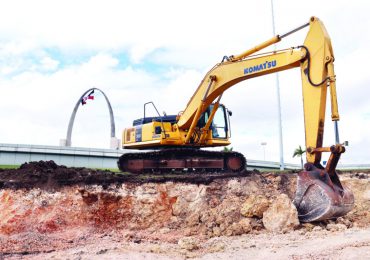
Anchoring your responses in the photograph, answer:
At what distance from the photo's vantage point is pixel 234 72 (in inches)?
505

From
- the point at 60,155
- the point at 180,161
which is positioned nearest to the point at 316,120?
the point at 180,161

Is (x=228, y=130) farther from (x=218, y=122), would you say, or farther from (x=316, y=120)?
(x=316, y=120)

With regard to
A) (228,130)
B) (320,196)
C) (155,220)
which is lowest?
(155,220)

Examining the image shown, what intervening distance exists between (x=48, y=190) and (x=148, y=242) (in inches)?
136

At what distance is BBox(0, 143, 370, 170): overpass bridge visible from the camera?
80.1ft

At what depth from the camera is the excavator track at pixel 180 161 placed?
50.3 ft

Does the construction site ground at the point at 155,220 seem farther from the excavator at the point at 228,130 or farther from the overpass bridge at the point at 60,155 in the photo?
the overpass bridge at the point at 60,155

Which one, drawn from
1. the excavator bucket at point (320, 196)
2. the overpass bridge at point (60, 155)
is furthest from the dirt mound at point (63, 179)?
the overpass bridge at point (60, 155)

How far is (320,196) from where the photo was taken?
367 inches

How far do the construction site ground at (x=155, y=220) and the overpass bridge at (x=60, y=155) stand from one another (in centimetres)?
1309

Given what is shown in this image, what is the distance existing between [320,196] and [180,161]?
22.6 feet

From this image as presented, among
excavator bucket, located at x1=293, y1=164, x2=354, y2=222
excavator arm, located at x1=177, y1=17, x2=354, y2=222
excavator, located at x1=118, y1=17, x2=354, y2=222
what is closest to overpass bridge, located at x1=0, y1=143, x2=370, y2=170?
excavator, located at x1=118, y1=17, x2=354, y2=222

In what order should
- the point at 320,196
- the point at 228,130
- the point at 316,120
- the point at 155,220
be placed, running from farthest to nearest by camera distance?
the point at 228,130
the point at 155,220
the point at 316,120
the point at 320,196

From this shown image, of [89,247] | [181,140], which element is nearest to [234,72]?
[181,140]
